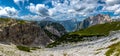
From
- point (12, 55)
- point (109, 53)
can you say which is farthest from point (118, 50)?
point (12, 55)

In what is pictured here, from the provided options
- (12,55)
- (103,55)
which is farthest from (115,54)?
(12,55)

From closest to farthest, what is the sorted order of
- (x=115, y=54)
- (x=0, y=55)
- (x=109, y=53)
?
(x=0, y=55)
(x=115, y=54)
(x=109, y=53)

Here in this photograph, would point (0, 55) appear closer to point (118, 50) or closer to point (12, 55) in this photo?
point (12, 55)

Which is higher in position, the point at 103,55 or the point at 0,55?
the point at 0,55

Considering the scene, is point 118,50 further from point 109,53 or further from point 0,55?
point 0,55

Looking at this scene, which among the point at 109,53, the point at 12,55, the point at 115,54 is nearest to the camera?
the point at 12,55

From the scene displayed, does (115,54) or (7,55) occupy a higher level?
(7,55)

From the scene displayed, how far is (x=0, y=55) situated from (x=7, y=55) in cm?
370

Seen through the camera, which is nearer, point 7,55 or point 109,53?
point 7,55

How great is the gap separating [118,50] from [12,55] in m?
42.3

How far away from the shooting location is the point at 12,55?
77.4 m

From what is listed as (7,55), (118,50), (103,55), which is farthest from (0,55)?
(118,50)

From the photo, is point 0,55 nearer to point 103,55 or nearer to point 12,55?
point 12,55

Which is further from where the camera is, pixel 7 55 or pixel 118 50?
pixel 118 50
